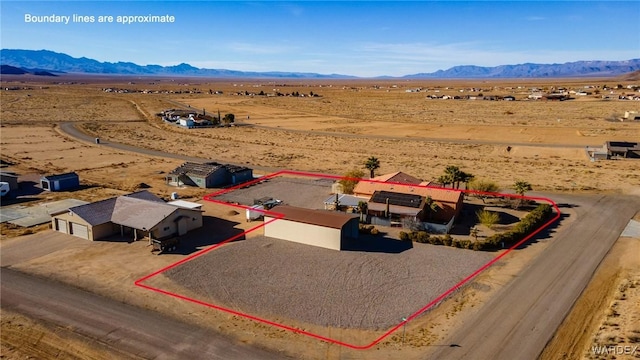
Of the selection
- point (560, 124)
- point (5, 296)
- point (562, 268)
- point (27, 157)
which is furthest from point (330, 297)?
point (560, 124)

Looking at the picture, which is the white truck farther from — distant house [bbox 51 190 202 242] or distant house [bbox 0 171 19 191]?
distant house [bbox 51 190 202 242]

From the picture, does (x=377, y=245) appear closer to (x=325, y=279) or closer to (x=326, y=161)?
(x=325, y=279)

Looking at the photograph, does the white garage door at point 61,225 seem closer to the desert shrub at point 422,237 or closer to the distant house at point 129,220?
the distant house at point 129,220

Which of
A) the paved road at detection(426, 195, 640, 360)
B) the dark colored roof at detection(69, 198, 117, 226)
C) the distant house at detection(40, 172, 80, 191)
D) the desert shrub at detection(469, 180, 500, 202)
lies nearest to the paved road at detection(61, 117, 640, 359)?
the paved road at detection(426, 195, 640, 360)

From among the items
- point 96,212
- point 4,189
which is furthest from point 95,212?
point 4,189

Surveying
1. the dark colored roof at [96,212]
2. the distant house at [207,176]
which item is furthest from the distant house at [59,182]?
the dark colored roof at [96,212]

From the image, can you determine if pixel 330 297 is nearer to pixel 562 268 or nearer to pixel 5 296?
pixel 562 268
